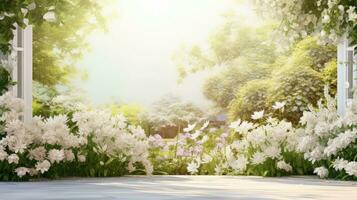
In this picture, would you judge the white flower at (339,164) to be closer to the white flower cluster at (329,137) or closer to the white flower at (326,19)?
the white flower cluster at (329,137)

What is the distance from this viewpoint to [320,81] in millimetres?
10141

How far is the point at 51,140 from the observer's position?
6125mm

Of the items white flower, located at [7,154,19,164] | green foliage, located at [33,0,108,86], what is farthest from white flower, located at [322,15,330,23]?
green foliage, located at [33,0,108,86]

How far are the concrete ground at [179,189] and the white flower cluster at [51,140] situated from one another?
0.73 ft

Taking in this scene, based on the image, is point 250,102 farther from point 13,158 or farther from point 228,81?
point 13,158

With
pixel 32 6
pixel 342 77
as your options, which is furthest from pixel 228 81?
pixel 32 6

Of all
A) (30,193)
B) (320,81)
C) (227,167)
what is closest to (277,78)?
(320,81)

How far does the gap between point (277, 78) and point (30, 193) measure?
5.90m

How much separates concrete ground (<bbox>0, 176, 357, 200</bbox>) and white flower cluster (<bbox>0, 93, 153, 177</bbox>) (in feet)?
0.73

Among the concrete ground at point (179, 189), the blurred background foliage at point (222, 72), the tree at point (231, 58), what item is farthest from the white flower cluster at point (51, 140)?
the tree at point (231, 58)

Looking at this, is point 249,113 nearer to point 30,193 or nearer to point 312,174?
point 312,174

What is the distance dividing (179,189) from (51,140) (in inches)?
54.1

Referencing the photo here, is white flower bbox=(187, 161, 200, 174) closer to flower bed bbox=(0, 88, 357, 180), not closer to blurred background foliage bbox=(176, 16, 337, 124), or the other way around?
flower bed bbox=(0, 88, 357, 180)

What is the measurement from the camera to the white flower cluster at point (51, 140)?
5984 millimetres
